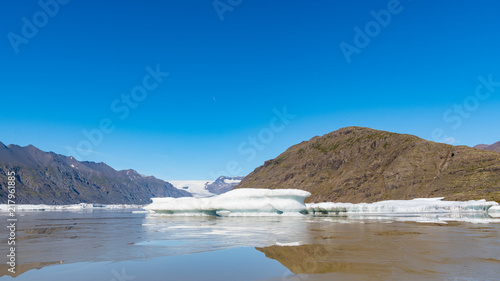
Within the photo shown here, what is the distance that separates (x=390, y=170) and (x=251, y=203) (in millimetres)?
107008

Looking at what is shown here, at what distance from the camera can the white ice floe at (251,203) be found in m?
53.8

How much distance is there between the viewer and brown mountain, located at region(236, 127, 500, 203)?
10856 centimetres

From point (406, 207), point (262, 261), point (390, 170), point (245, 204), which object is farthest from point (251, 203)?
point (390, 170)

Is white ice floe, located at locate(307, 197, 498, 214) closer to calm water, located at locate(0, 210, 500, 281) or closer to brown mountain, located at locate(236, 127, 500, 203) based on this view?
brown mountain, located at locate(236, 127, 500, 203)

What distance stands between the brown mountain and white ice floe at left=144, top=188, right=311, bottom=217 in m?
67.1

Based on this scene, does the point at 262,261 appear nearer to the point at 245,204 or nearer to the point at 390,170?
the point at 245,204

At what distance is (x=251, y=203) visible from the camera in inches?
2125

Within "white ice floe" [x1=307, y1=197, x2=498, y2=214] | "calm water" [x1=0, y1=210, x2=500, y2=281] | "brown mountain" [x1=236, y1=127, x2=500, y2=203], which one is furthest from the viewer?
"brown mountain" [x1=236, y1=127, x2=500, y2=203]

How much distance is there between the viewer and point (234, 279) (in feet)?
31.1

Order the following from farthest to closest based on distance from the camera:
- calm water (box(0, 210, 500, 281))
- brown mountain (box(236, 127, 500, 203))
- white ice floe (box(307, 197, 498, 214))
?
1. brown mountain (box(236, 127, 500, 203))
2. white ice floe (box(307, 197, 498, 214))
3. calm water (box(0, 210, 500, 281))

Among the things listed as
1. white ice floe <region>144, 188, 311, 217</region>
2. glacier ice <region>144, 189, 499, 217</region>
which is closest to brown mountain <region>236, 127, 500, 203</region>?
glacier ice <region>144, 189, 499, 217</region>

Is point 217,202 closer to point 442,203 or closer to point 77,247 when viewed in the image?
point 77,247

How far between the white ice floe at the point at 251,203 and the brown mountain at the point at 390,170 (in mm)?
67075

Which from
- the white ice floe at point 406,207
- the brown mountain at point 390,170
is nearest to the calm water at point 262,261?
the white ice floe at point 406,207
